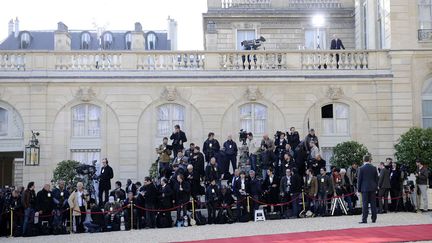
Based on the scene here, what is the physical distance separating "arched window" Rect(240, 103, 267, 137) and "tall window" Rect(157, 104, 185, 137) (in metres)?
2.39

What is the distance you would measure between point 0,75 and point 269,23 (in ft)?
46.7

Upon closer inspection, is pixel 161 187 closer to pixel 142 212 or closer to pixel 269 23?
pixel 142 212

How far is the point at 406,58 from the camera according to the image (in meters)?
26.2

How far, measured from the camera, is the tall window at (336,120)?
2636 centimetres

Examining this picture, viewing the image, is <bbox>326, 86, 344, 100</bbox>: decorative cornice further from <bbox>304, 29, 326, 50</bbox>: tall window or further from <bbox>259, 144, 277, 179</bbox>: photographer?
<bbox>304, 29, 326, 50</bbox>: tall window

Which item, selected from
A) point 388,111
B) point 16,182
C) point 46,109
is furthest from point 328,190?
point 16,182

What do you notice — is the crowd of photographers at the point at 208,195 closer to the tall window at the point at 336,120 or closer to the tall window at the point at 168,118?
the tall window at the point at 168,118

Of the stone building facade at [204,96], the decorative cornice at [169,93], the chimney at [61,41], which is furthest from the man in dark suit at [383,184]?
the chimney at [61,41]

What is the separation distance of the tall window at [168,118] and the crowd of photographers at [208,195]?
3794mm

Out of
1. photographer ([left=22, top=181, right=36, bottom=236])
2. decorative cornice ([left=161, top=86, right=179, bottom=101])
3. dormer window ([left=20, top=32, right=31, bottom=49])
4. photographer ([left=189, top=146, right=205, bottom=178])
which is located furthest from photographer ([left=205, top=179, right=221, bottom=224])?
dormer window ([left=20, top=32, right=31, bottom=49])

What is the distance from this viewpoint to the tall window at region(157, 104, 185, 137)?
1021 inches

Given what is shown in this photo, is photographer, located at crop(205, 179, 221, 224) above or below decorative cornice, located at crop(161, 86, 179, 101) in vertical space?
below

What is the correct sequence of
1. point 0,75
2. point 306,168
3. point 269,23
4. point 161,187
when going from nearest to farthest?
point 161,187 < point 306,168 < point 0,75 < point 269,23

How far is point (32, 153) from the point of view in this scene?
80.6 ft
